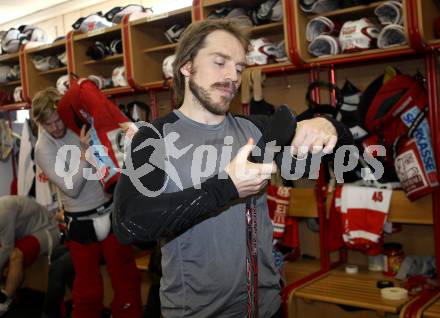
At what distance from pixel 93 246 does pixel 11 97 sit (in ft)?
9.24

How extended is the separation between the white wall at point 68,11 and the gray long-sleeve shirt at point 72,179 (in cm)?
174

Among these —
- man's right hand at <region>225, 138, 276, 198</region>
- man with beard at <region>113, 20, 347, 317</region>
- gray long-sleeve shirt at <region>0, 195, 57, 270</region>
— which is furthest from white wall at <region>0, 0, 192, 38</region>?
man's right hand at <region>225, 138, 276, 198</region>

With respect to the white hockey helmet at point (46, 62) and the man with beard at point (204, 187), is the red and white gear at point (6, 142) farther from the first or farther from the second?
the man with beard at point (204, 187)

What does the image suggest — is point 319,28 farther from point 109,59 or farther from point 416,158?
point 109,59

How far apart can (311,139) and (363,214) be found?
1480 mm

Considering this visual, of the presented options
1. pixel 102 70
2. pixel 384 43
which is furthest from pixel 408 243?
pixel 102 70

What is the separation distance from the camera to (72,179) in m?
2.76

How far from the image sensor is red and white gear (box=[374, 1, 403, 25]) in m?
2.46

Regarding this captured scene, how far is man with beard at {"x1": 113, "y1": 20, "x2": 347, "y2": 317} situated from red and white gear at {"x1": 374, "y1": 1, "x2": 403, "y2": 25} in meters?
1.26

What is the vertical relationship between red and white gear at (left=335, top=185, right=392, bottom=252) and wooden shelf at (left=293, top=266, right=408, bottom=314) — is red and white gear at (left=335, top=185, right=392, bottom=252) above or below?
above

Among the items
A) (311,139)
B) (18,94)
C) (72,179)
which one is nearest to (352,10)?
(311,139)

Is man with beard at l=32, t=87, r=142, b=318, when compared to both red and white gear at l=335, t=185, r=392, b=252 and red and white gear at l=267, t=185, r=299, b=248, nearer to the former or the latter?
red and white gear at l=267, t=185, r=299, b=248

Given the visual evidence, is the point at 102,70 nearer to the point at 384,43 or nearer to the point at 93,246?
the point at 93,246

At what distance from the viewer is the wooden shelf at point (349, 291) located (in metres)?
2.39
